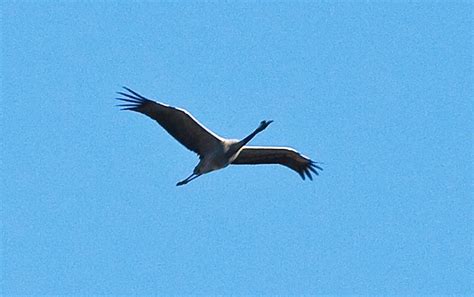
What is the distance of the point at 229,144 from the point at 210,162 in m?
0.53

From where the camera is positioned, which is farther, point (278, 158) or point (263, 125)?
point (278, 158)

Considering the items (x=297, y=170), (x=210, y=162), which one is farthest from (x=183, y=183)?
(x=297, y=170)

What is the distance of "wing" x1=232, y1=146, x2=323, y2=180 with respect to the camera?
3011 cm

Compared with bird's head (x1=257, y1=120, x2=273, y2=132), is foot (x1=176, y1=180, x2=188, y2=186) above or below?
below

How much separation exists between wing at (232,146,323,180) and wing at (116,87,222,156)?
3.04 feet

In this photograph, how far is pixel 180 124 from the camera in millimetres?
29297

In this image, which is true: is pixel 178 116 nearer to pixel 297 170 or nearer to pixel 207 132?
pixel 207 132

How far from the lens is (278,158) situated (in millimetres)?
30703

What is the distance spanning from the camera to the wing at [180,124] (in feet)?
95.1

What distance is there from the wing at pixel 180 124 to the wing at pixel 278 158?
3.04 ft

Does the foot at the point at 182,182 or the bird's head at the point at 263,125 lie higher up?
the bird's head at the point at 263,125

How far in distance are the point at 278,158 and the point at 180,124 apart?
8.38 feet

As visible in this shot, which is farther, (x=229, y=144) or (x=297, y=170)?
(x=297, y=170)

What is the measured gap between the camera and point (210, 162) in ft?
95.4
